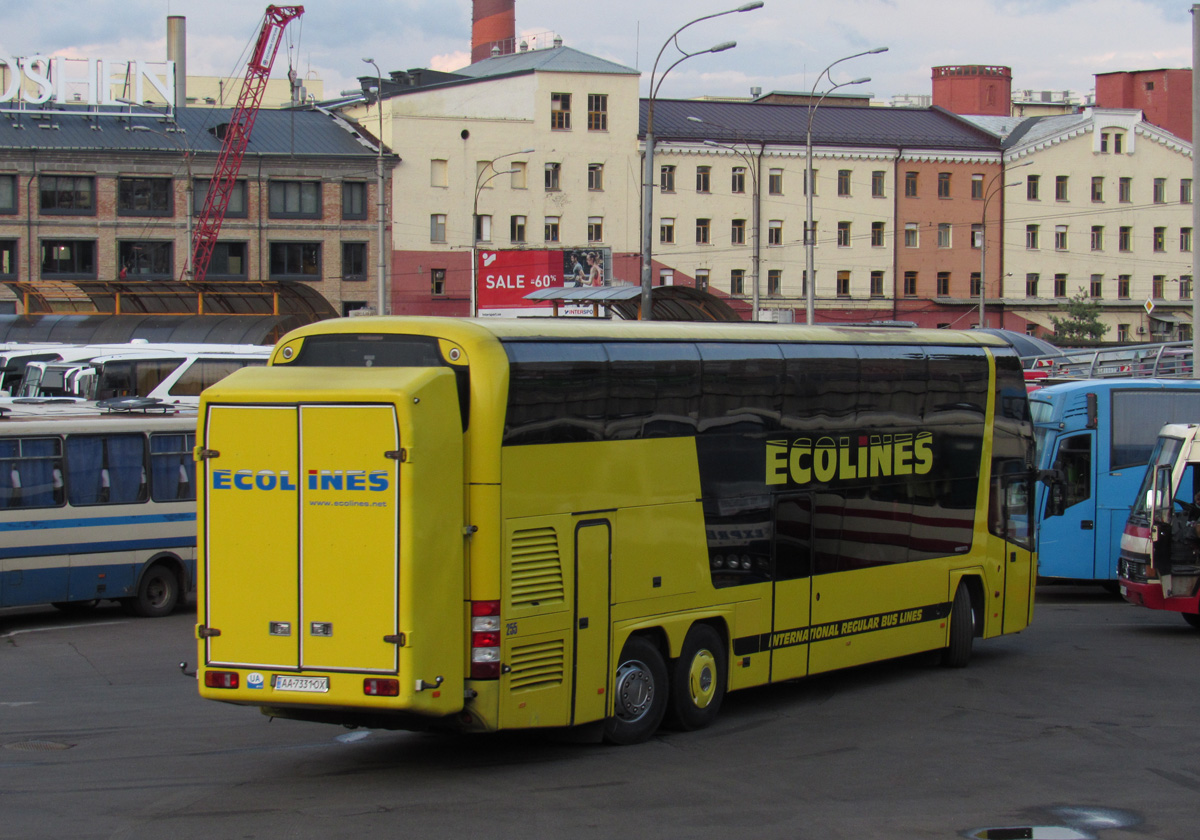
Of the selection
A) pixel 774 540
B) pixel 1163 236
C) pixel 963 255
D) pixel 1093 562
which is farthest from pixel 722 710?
pixel 1163 236

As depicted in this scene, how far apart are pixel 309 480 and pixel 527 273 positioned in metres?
57.4

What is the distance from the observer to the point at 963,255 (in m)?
75.8

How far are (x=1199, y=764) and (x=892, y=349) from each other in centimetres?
488

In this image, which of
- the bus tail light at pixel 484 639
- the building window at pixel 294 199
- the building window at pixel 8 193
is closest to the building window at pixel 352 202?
the building window at pixel 294 199

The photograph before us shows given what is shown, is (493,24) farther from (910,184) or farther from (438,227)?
(910,184)

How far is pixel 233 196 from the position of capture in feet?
218

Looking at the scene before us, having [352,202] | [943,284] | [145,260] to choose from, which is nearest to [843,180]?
[943,284]

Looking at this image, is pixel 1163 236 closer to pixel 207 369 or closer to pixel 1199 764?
pixel 207 369

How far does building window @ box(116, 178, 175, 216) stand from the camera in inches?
2544

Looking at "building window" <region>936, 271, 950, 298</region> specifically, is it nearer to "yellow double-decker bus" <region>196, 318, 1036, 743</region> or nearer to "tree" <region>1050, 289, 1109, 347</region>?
"tree" <region>1050, 289, 1109, 347</region>

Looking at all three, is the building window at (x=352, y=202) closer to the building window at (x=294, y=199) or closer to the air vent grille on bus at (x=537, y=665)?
the building window at (x=294, y=199)

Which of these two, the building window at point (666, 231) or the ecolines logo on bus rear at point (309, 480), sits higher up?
the building window at point (666, 231)

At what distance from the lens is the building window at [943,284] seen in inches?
2977

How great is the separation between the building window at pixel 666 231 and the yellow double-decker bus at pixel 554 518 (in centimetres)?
5840
